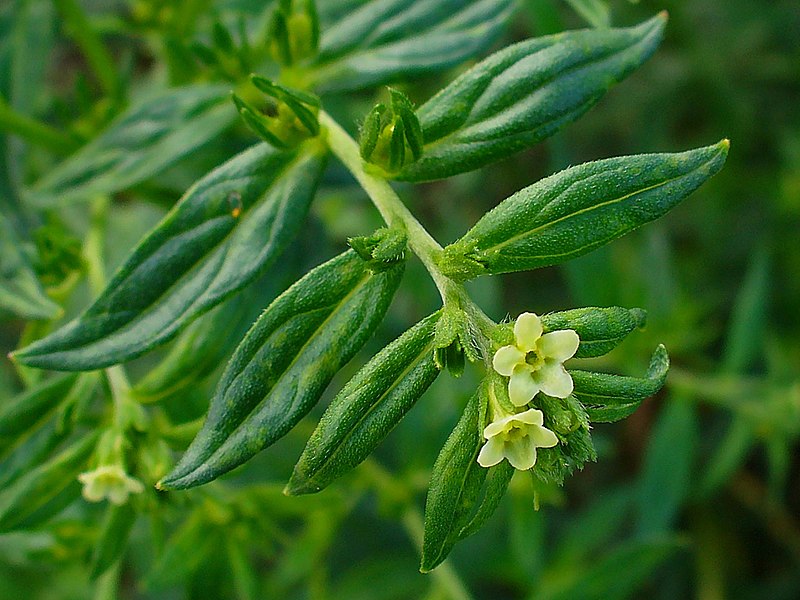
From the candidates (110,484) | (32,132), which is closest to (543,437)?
(110,484)

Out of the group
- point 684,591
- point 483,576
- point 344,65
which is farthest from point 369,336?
point 684,591

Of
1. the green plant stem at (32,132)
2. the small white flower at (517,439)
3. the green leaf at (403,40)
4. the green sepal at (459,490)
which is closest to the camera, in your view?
the small white flower at (517,439)

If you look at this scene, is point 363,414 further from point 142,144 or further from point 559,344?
point 142,144

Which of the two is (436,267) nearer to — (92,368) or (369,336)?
(369,336)

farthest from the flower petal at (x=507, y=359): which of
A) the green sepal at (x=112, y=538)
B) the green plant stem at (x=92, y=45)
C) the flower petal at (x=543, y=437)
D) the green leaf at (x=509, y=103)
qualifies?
the green plant stem at (x=92, y=45)

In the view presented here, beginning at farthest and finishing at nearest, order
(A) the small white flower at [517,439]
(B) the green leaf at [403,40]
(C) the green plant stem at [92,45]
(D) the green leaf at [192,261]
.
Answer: (C) the green plant stem at [92,45] < (B) the green leaf at [403,40] < (D) the green leaf at [192,261] < (A) the small white flower at [517,439]

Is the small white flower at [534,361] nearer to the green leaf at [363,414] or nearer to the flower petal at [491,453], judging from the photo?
the flower petal at [491,453]

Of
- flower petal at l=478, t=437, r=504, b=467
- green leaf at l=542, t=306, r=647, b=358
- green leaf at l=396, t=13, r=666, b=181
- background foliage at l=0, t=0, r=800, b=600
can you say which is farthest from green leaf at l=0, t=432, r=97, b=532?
green leaf at l=542, t=306, r=647, b=358
